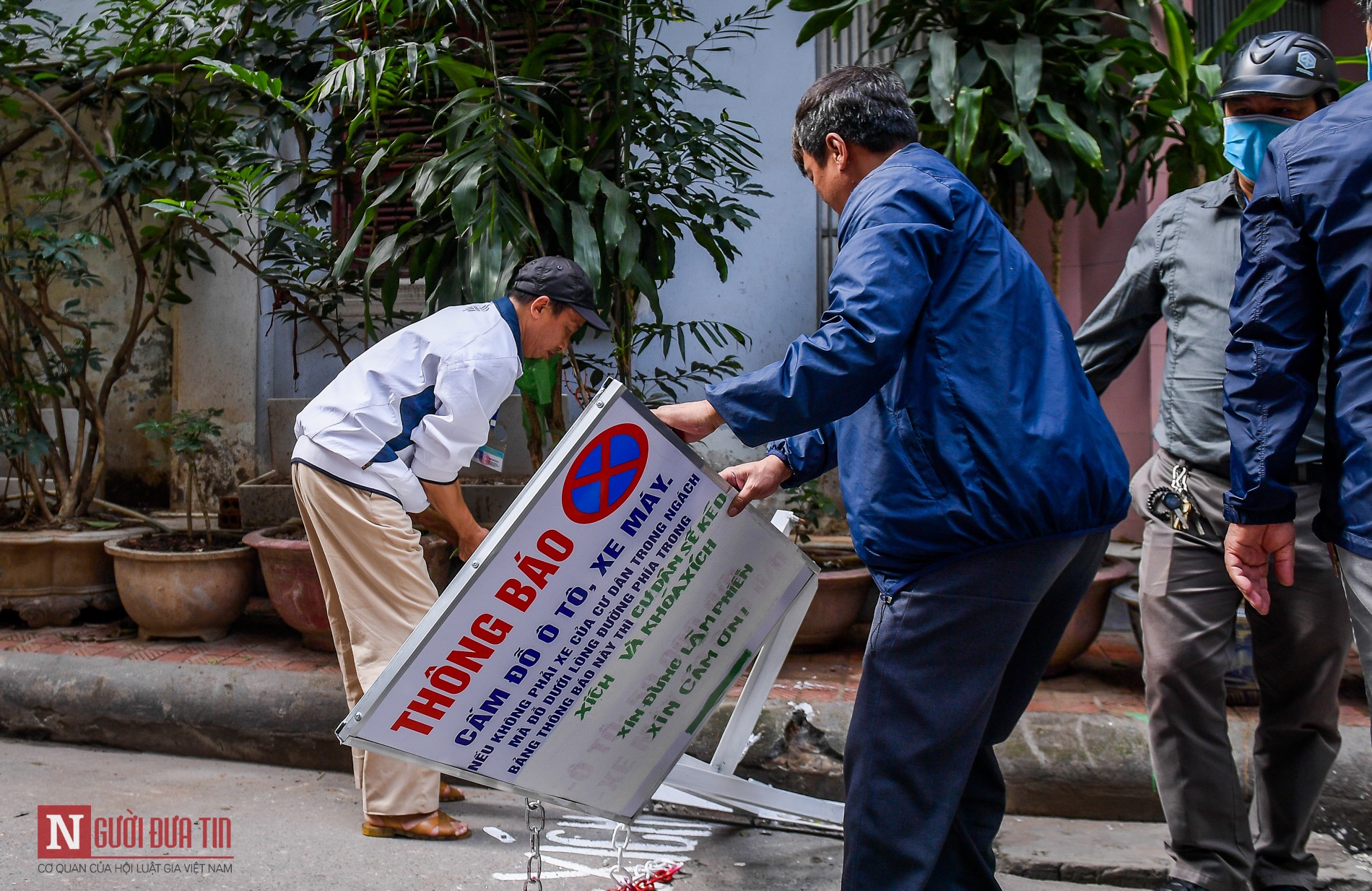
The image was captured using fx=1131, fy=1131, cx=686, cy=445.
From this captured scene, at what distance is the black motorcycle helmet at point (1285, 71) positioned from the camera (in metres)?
2.38

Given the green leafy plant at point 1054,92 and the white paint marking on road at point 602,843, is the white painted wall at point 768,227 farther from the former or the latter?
the white paint marking on road at point 602,843

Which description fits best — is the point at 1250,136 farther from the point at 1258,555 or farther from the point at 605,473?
the point at 605,473

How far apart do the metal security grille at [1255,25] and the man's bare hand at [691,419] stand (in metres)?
4.45

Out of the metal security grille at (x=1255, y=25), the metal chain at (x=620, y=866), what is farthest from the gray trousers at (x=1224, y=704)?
the metal security grille at (x=1255, y=25)

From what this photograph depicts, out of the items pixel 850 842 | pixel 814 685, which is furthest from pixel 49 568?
pixel 850 842

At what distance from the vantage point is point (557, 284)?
309 centimetres

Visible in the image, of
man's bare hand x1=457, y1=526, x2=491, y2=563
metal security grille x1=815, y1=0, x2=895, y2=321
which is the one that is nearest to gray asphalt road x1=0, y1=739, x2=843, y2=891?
man's bare hand x1=457, y1=526, x2=491, y2=563

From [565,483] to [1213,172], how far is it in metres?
3.01

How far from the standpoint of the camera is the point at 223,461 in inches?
240

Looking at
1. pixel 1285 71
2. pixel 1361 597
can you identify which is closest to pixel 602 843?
pixel 1361 597

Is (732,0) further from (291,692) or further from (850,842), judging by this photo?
(850,842)

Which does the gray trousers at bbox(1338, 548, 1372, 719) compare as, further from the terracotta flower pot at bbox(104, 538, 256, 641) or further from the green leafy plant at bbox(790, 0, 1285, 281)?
the terracotta flower pot at bbox(104, 538, 256, 641)

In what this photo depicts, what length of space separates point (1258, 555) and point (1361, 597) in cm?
29

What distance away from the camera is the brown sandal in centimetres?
308
